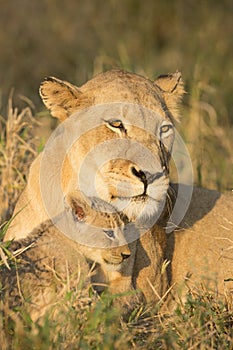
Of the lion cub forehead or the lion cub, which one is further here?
the lion cub forehead

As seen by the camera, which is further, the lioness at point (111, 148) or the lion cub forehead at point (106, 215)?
the lion cub forehead at point (106, 215)

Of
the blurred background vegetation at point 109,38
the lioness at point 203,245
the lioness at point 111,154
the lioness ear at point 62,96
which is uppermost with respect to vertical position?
the lioness ear at point 62,96

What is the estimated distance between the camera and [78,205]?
491 cm

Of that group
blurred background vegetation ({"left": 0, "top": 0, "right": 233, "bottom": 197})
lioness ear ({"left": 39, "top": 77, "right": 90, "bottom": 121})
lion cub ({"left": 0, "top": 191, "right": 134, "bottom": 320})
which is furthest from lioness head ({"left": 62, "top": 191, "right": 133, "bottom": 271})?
blurred background vegetation ({"left": 0, "top": 0, "right": 233, "bottom": 197})

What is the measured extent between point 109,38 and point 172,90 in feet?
24.6

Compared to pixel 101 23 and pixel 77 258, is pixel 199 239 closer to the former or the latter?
pixel 77 258

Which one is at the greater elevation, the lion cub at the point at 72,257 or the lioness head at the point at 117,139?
the lioness head at the point at 117,139

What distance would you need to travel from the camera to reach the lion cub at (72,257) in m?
4.55

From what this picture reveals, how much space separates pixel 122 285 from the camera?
4906 mm

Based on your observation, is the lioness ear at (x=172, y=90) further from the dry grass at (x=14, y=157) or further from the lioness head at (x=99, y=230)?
the dry grass at (x=14, y=157)

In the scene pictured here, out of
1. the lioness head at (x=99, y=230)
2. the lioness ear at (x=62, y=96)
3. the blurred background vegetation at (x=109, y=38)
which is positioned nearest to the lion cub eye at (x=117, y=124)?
the lioness ear at (x=62, y=96)

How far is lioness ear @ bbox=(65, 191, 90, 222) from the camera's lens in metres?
4.91

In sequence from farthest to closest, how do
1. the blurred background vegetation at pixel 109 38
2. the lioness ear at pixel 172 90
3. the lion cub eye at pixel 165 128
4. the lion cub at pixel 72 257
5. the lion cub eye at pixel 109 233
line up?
the blurred background vegetation at pixel 109 38 < the lioness ear at pixel 172 90 < the lion cub eye at pixel 165 128 < the lion cub eye at pixel 109 233 < the lion cub at pixel 72 257

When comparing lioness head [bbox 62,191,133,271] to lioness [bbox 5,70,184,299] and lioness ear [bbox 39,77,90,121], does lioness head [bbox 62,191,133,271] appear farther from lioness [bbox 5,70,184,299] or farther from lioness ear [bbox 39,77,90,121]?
lioness ear [bbox 39,77,90,121]
